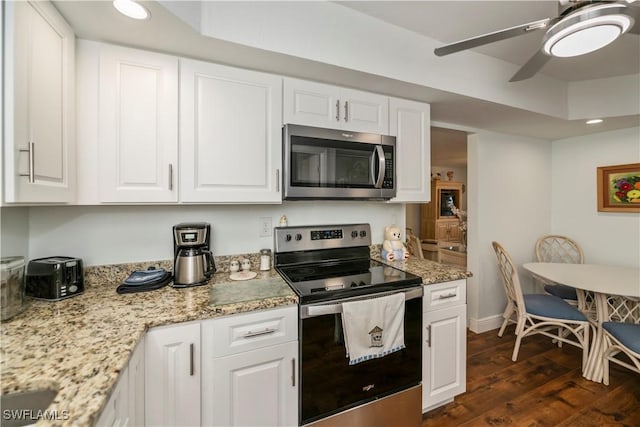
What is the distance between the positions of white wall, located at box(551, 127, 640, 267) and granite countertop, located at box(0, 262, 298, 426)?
139 inches

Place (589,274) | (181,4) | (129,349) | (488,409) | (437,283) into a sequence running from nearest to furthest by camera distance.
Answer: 1. (129,349)
2. (181,4)
3. (437,283)
4. (488,409)
5. (589,274)

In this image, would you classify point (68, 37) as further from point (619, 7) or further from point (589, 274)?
point (589, 274)

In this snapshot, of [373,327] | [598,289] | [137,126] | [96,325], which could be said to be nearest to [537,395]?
[598,289]

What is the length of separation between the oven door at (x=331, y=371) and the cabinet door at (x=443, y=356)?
0.80 ft

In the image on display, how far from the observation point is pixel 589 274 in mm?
2348

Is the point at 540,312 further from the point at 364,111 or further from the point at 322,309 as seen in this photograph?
the point at 364,111

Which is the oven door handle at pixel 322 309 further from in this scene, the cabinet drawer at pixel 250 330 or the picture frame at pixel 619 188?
the picture frame at pixel 619 188

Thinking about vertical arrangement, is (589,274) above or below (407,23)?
below

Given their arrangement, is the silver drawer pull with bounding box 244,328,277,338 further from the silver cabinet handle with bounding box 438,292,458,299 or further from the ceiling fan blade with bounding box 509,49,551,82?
the ceiling fan blade with bounding box 509,49,551,82

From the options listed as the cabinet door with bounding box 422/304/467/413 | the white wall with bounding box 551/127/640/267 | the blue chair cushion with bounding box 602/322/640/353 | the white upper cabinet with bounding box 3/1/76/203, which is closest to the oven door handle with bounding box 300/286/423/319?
the cabinet door with bounding box 422/304/467/413

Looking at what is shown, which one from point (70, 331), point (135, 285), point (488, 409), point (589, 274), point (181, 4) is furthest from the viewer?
point (589, 274)

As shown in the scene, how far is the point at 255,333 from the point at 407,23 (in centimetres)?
196

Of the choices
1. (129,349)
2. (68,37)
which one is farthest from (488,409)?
(68,37)

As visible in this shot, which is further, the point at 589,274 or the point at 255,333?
the point at 589,274
